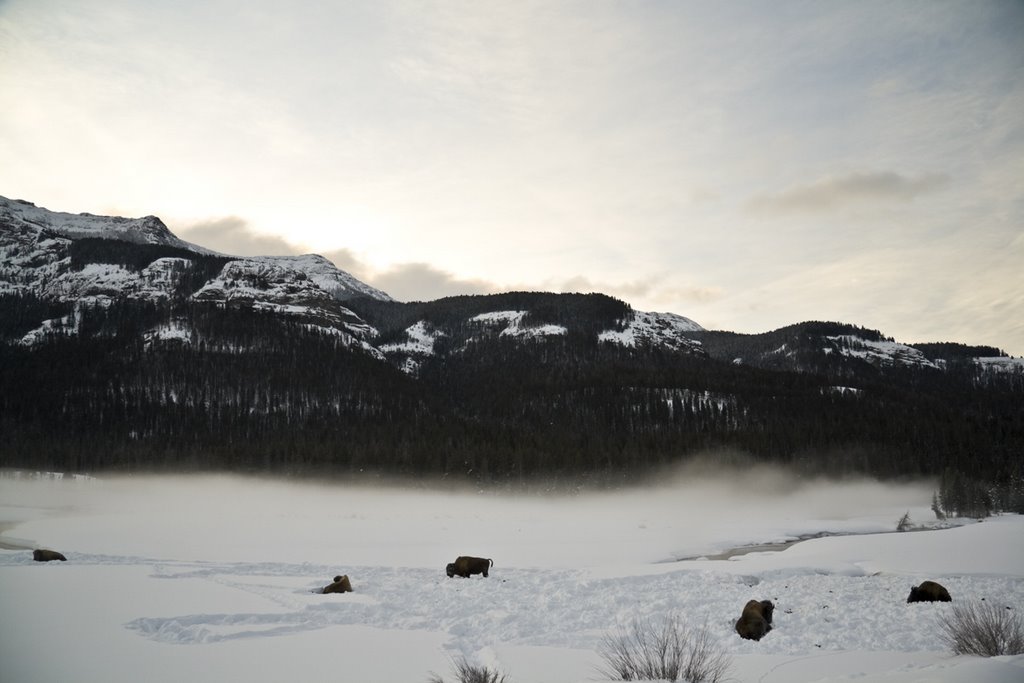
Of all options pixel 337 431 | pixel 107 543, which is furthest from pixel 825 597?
pixel 337 431

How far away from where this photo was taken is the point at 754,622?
58.1ft

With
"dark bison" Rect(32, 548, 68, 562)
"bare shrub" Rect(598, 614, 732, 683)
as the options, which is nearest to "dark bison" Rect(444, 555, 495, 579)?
"bare shrub" Rect(598, 614, 732, 683)

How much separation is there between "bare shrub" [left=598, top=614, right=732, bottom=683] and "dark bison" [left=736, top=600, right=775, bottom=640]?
1050mm

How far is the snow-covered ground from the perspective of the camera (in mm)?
14484

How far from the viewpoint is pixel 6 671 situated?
13.2 m

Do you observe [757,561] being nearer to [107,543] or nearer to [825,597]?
[825,597]

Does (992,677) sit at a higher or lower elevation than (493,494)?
higher

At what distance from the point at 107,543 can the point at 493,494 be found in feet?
179

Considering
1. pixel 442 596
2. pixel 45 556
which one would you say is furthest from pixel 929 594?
pixel 45 556

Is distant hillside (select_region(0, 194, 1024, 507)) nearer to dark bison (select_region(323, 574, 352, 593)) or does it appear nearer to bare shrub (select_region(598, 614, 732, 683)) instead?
dark bison (select_region(323, 574, 352, 593))

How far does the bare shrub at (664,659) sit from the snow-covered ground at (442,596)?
1.91 ft

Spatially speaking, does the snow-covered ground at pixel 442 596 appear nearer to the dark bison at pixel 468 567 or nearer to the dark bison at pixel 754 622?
the dark bison at pixel 754 622

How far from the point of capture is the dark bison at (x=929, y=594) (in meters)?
21.0

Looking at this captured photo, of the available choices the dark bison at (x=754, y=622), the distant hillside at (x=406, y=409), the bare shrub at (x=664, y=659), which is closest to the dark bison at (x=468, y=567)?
the bare shrub at (x=664, y=659)
